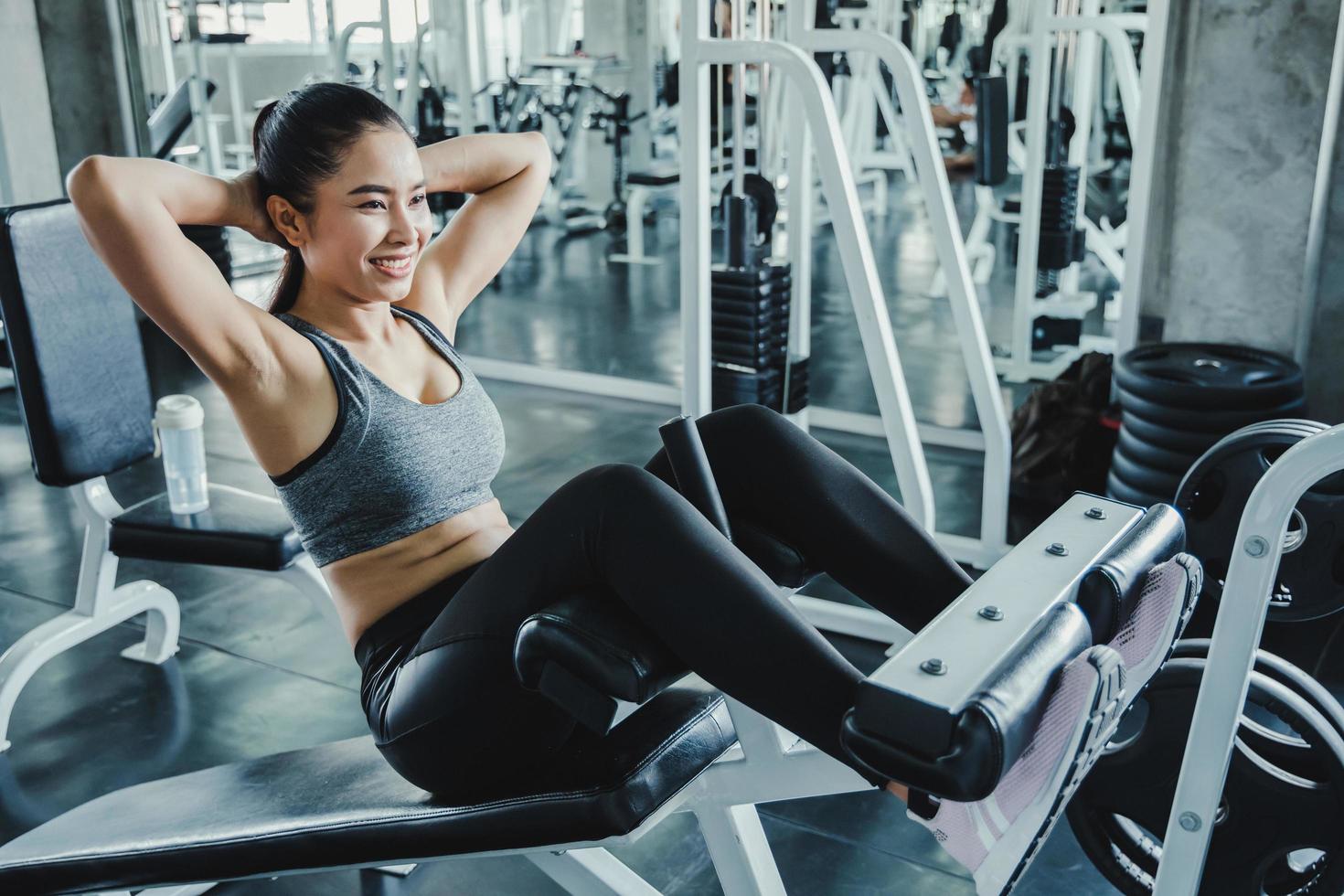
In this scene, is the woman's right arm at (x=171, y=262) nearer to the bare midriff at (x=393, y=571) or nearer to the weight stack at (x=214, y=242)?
the bare midriff at (x=393, y=571)

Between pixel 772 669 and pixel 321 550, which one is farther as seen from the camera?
pixel 321 550

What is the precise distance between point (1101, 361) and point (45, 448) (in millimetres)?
2449

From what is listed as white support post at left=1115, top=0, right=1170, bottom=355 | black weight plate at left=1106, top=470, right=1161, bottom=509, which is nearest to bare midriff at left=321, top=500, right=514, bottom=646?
black weight plate at left=1106, top=470, right=1161, bottom=509

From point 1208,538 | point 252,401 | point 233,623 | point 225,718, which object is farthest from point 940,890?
point 233,623

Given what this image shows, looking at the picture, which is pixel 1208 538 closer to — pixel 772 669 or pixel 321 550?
pixel 772 669

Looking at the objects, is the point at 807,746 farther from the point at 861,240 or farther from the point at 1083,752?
the point at 861,240

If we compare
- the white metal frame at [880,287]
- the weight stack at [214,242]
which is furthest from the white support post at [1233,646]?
the weight stack at [214,242]

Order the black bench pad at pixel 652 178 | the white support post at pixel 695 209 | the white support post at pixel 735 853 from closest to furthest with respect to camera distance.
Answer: the white support post at pixel 735 853, the white support post at pixel 695 209, the black bench pad at pixel 652 178

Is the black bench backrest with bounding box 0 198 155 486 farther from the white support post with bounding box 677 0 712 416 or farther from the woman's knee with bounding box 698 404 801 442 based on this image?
the woman's knee with bounding box 698 404 801 442

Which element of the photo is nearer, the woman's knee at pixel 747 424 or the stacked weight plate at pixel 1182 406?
the woman's knee at pixel 747 424

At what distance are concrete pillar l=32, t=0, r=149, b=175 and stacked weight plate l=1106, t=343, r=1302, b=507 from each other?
153 inches

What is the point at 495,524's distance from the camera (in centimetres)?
149

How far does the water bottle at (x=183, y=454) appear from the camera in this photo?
2.12m

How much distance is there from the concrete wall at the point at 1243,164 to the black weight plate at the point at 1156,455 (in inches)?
16.5
